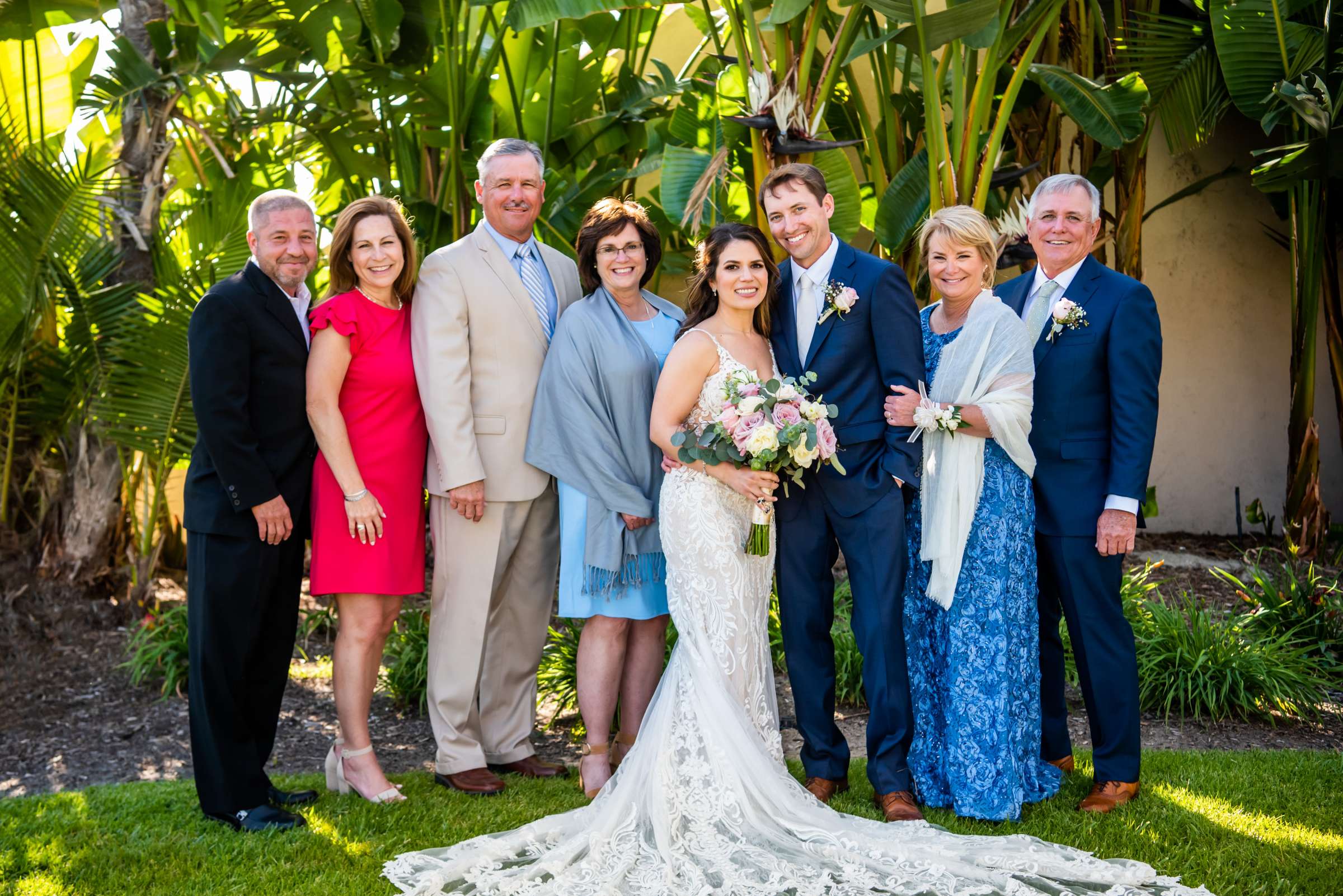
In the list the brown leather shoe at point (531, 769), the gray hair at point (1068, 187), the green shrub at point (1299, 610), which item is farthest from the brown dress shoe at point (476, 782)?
the green shrub at point (1299, 610)

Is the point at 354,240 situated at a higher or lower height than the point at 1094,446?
higher

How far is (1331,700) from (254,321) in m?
5.21

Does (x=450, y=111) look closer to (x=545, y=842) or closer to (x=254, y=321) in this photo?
(x=254, y=321)

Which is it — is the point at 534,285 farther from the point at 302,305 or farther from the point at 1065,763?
the point at 1065,763

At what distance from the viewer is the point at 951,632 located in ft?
13.0

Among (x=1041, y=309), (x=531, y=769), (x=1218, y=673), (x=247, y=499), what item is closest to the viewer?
(x=247, y=499)

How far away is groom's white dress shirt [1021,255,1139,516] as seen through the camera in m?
3.88

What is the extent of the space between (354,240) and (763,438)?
1.68 metres

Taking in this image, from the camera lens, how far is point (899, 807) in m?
3.87

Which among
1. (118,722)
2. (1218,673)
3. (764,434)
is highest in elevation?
(764,434)

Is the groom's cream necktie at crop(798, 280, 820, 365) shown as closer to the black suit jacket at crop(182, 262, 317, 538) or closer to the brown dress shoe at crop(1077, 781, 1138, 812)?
the black suit jacket at crop(182, 262, 317, 538)

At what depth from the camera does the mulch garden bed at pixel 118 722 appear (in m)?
5.09

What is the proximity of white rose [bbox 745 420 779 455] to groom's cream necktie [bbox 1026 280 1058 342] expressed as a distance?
117 cm

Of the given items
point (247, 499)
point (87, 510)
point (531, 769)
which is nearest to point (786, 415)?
point (247, 499)
